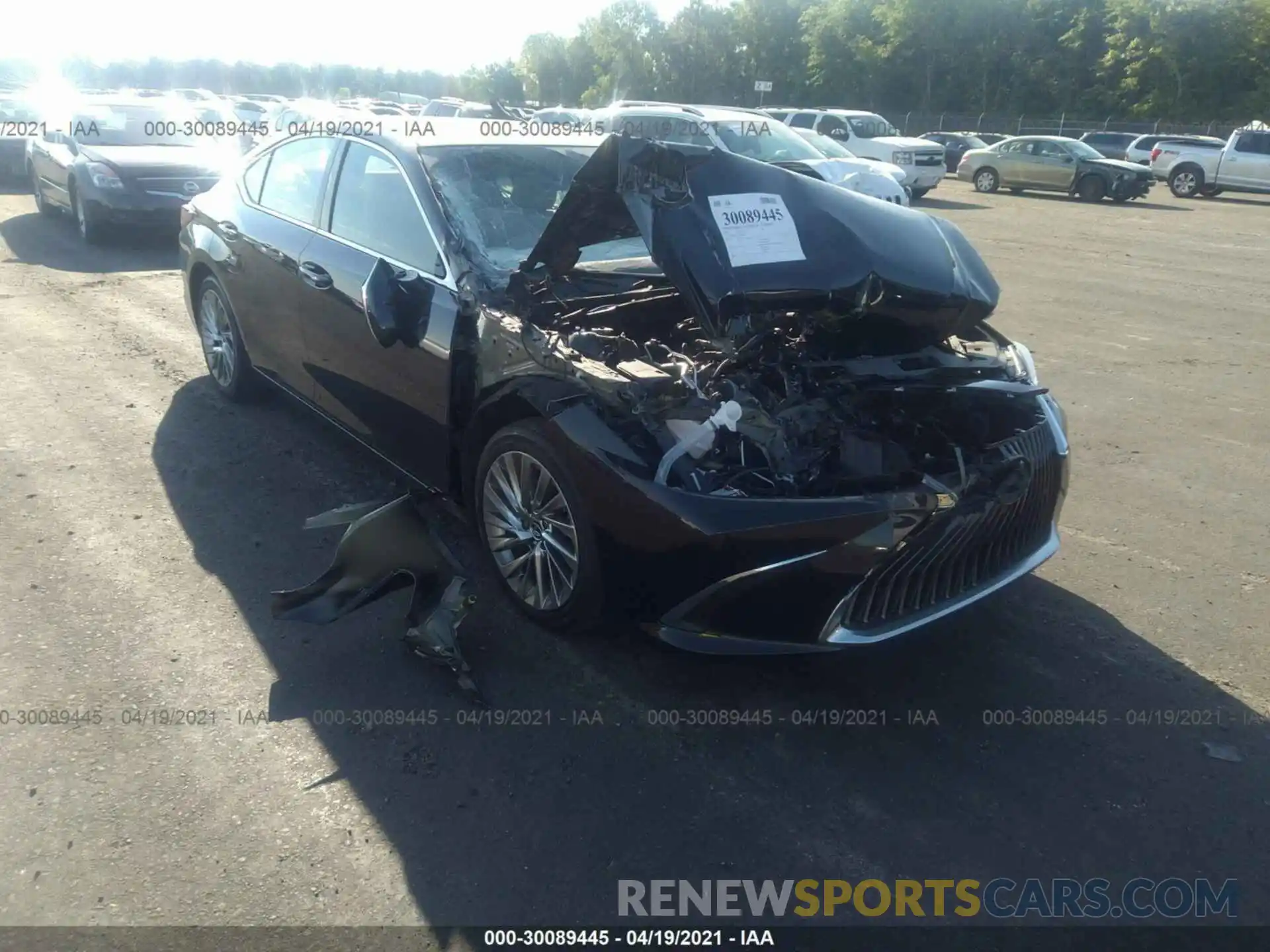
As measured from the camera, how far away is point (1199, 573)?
4.64m

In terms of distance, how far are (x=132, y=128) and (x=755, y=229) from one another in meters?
11.6

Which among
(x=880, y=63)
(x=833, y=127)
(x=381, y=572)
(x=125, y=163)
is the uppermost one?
(x=880, y=63)

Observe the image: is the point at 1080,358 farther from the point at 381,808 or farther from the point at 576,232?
the point at 381,808

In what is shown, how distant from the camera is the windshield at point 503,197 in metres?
4.41

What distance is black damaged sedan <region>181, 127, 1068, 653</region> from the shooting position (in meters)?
3.33

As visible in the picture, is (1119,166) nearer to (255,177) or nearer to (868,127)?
(868,127)

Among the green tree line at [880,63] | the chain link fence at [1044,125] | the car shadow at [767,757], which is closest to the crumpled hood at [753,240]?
the car shadow at [767,757]

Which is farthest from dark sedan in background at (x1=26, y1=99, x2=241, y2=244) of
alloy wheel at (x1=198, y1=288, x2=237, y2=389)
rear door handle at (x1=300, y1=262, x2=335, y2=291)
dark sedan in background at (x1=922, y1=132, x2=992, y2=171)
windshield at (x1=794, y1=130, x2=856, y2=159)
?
dark sedan in background at (x1=922, y1=132, x2=992, y2=171)

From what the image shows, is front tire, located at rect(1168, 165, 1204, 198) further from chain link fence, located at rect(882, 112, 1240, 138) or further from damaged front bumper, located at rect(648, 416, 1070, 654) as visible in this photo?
damaged front bumper, located at rect(648, 416, 1070, 654)

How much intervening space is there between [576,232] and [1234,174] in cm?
2784

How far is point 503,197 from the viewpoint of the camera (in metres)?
4.72

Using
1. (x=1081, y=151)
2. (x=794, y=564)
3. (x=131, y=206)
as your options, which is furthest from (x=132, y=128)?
(x=1081, y=151)

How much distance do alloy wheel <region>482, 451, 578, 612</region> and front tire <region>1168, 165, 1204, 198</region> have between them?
2830 cm

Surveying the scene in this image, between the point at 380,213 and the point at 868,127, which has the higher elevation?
the point at 868,127
